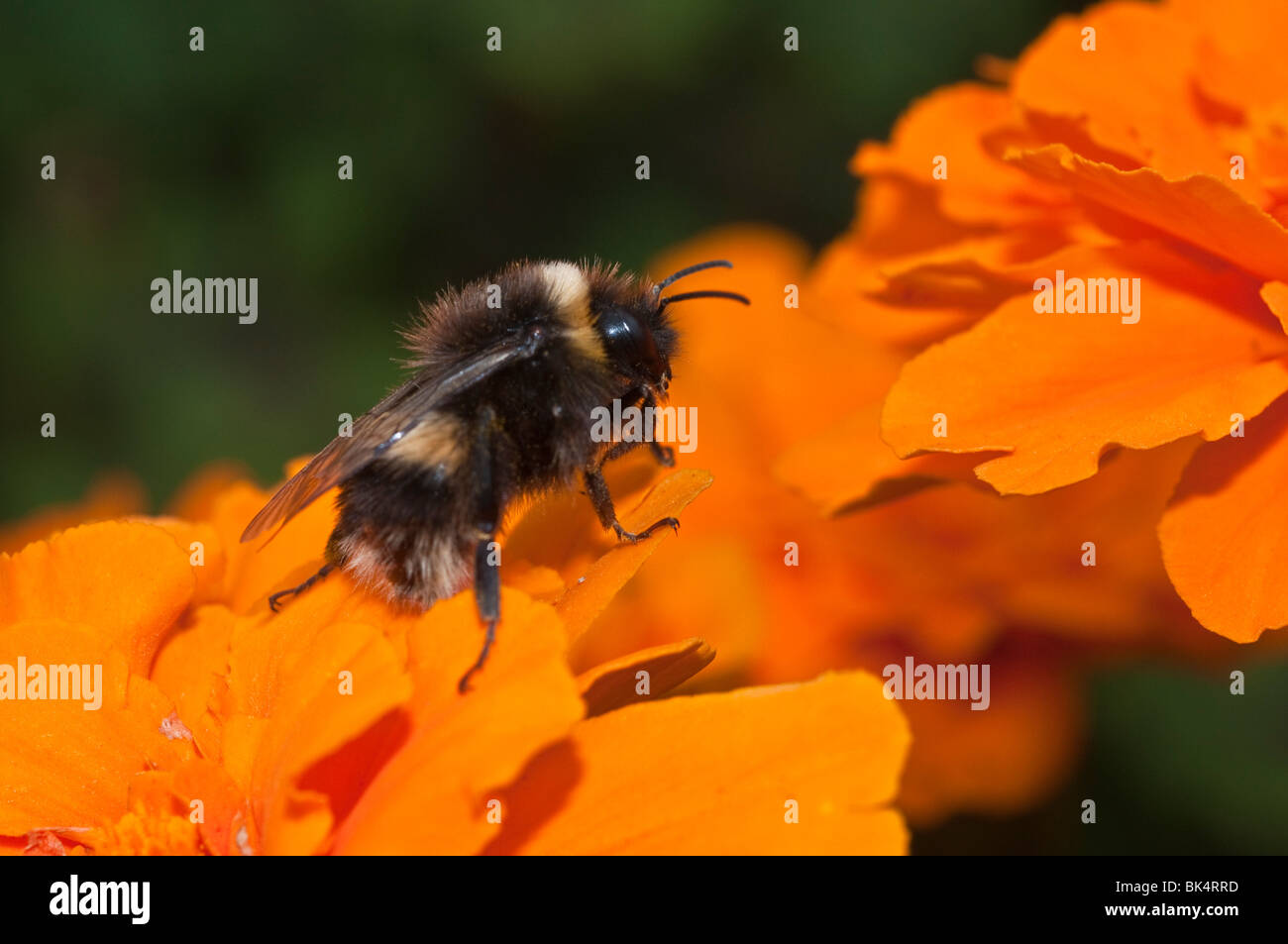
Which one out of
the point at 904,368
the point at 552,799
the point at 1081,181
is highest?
the point at 1081,181

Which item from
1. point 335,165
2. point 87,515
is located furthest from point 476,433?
point 335,165

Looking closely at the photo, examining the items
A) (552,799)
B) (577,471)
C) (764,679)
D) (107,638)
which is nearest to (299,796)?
(552,799)

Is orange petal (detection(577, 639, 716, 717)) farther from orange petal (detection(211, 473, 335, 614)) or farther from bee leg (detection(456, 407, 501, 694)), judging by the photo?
orange petal (detection(211, 473, 335, 614))

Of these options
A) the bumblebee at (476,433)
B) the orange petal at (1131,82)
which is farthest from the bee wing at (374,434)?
the orange petal at (1131,82)

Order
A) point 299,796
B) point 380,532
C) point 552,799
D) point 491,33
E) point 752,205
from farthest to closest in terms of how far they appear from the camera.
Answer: point 752,205 → point 491,33 → point 380,532 → point 552,799 → point 299,796

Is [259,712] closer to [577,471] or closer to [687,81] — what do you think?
[577,471]

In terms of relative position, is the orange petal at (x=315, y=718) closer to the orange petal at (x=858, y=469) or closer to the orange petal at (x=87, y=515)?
the orange petal at (x=858, y=469)

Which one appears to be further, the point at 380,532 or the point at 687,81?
the point at 687,81
